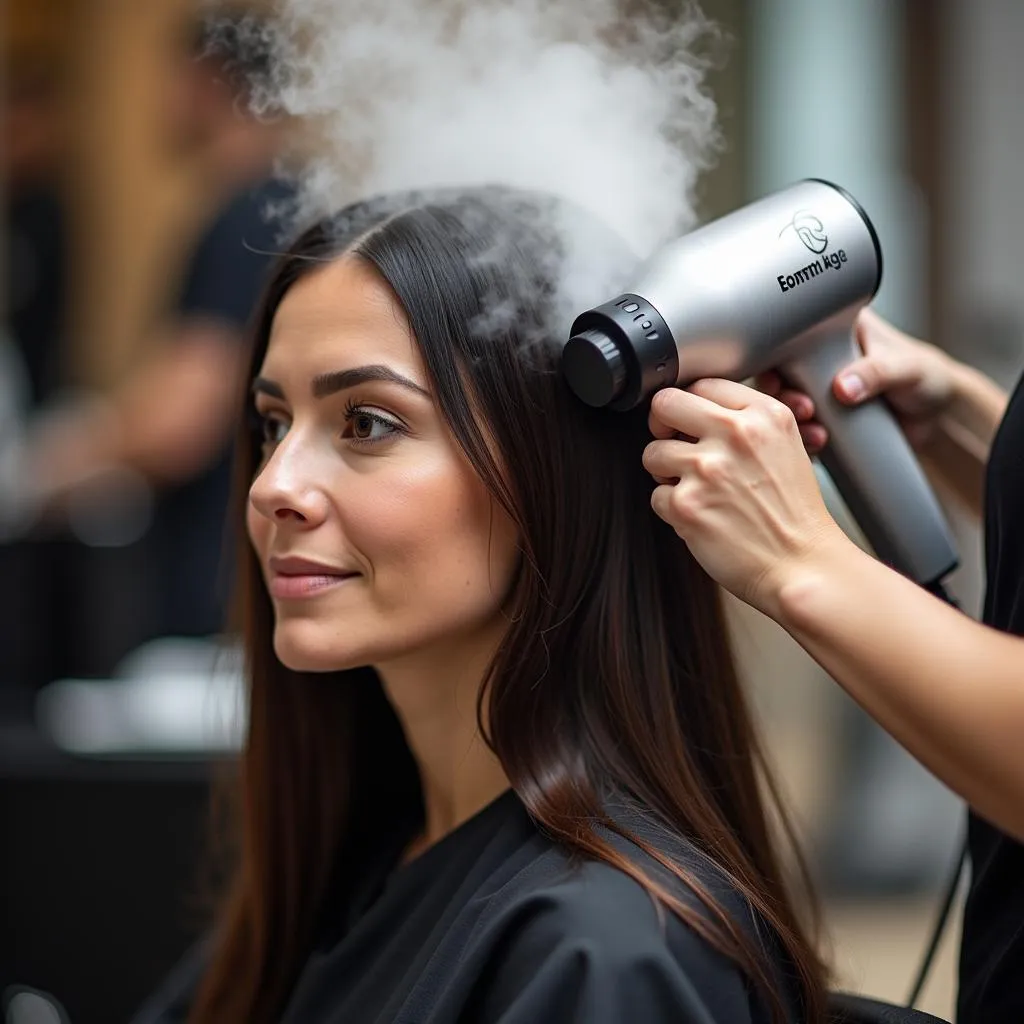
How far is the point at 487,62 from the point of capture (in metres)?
1.12

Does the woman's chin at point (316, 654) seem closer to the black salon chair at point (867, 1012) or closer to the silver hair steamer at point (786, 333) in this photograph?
the silver hair steamer at point (786, 333)

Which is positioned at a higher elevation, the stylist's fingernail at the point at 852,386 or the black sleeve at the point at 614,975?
the stylist's fingernail at the point at 852,386

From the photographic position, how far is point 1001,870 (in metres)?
0.96

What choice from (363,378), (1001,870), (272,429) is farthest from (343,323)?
(1001,870)

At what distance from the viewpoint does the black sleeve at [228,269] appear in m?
2.07

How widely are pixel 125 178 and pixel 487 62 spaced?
131 inches

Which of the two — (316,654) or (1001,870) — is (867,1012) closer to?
(1001,870)

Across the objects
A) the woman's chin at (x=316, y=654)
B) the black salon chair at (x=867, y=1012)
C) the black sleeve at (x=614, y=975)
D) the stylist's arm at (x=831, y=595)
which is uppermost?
the stylist's arm at (x=831, y=595)

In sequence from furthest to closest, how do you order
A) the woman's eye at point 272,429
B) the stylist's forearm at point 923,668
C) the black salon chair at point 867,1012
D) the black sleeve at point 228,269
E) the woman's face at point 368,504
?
1. the black sleeve at point 228,269
2. the woman's eye at point 272,429
3. the woman's face at point 368,504
4. the black salon chair at point 867,1012
5. the stylist's forearm at point 923,668

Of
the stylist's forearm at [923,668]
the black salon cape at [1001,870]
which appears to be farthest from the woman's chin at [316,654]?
the black salon cape at [1001,870]

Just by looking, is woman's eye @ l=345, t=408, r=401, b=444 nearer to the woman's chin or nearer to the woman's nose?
the woman's nose

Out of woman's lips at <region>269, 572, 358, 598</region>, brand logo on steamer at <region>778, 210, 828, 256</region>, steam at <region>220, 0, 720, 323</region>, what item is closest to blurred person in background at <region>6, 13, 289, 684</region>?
steam at <region>220, 0, 720, 323</region>

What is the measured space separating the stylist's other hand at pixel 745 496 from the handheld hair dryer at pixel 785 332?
60mm

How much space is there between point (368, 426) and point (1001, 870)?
59 centimetres
